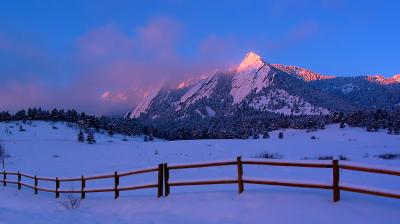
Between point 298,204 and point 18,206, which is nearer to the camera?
point 298,204

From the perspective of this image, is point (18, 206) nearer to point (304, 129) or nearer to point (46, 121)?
point (46, 121)

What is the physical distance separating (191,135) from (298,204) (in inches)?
5986

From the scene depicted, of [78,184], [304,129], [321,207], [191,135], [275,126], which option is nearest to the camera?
[321,207]

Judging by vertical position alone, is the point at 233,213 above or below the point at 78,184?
above

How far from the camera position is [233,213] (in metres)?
11.7

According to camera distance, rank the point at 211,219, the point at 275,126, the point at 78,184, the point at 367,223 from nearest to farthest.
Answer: the point at 367,223 → the point at 211,219 → the point at 78,184 → the point at 275,126

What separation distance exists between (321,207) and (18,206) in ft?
46.0

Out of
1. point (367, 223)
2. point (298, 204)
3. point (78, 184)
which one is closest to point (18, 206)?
point (78, 184)

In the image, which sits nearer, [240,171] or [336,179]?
[336,179]

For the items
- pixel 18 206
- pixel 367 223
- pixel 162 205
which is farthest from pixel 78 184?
pixel 367 223

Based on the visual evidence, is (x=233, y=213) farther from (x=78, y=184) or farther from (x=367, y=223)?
(x=78, y=184)

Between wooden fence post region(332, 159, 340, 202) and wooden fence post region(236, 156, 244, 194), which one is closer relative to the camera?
wooden fence post region(332, 159, 340, 202)

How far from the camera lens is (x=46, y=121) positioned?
136500 mm

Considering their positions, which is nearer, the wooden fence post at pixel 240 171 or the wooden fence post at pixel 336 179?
the wooden fence post at pixel 336 179
